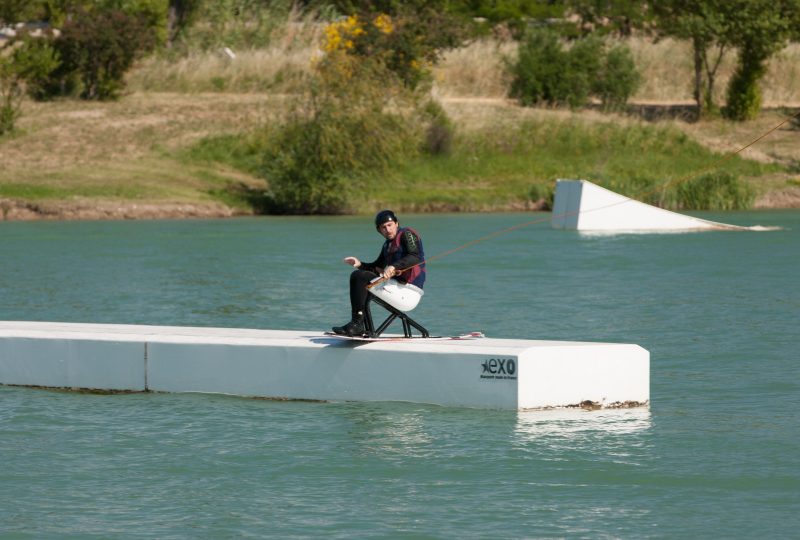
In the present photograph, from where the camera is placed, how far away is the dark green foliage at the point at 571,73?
A: 6353 centimetres

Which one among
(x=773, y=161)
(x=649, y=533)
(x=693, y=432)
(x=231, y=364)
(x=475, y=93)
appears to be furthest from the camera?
(x=475, y=93)

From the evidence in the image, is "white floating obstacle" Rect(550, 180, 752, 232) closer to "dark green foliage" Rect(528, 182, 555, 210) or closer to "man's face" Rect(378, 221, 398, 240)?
"dark green foliage" Rect(528, 182, 555, 210)

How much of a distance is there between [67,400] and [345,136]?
119ft

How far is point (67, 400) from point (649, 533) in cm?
703

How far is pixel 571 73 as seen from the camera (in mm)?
63719

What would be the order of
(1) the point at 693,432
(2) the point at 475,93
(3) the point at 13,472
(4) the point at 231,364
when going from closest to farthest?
1. (3) the point at 13,472
2. (1) the point at 693,432
3. (4) the point at 231,364
4. (2) the point at 475,93

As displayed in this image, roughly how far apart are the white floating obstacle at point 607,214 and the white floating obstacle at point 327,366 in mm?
28299

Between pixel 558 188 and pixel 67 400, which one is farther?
pixel 558 188

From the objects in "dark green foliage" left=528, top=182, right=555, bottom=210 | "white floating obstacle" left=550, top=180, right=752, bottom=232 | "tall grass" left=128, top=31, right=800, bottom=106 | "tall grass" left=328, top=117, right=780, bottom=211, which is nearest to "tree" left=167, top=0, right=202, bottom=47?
"tall grass" left=128, top=31, right=800, bottom=106

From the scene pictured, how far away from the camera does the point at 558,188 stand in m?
44.4

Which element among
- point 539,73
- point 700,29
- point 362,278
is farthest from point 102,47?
point 362,278

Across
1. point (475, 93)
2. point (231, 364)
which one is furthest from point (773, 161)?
point (231, 364)

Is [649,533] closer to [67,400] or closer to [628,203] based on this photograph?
[67,400]

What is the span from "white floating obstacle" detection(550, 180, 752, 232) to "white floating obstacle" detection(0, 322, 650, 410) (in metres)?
28.3
